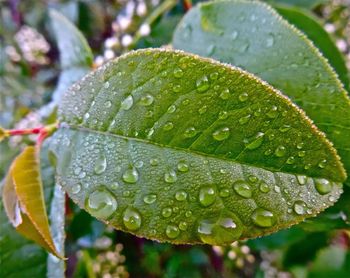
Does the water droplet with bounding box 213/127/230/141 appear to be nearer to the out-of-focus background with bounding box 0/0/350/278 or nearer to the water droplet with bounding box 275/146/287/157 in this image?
the water droplet with bounding box 275/146/287/157

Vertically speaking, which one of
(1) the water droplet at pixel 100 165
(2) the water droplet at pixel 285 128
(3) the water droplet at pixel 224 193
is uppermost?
(2) the water droplet at pixel 285 128

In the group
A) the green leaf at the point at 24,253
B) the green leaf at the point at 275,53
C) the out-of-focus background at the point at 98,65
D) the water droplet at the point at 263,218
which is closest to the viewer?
the water droplet at the point at 263,218

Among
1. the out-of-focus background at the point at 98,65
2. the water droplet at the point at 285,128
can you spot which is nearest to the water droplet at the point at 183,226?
the water droplet at the point at 285,128

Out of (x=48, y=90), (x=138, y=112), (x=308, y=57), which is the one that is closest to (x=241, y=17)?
(x=308, y=57)

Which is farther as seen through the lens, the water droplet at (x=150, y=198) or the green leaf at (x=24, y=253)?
the green leaf at (x=24, y=253)

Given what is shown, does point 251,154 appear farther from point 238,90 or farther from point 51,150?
point 51,150

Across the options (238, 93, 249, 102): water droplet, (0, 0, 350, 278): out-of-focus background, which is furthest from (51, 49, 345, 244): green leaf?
(0, 0, 350, 278): out-of-focus background

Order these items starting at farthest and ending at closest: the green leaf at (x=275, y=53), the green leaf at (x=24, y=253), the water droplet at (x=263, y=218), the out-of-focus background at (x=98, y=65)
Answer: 1. the out-of-focus background at (x=98, y=65)
2. the green leaf at (x=24, y=253)
3. the green leaf at (x=275, y=53)
4. the water droplet at (x=263, y=218)

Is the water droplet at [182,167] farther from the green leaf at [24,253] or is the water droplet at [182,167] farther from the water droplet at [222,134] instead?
the green leaf at [24,253]
